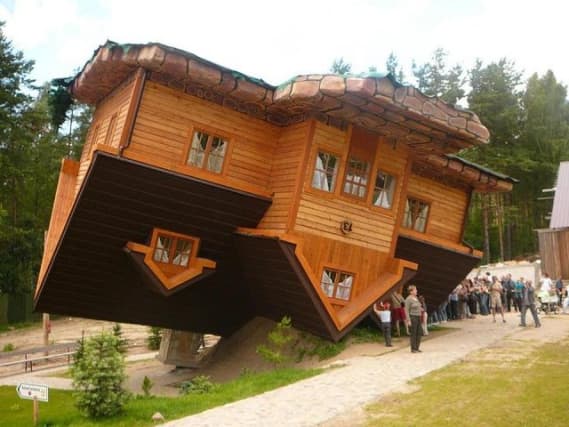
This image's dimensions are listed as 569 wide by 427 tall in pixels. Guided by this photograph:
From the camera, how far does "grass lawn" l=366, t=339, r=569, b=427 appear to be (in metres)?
6.86

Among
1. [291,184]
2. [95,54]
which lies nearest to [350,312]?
[291,184]

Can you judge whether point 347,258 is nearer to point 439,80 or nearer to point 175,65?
point 175,65

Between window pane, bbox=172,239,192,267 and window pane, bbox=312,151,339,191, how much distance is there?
3.58 meters

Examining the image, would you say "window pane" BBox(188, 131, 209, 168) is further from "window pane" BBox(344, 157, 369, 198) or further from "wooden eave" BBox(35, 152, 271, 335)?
"window pane" BBox(344, 157, 369, 198)

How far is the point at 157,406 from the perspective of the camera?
970 centimetres

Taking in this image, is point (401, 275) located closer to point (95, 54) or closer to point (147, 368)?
point (95, 54)

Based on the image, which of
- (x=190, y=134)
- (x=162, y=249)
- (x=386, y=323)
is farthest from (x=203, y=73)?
(x=386, y=323)

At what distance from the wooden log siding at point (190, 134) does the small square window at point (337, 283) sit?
2.80 meters

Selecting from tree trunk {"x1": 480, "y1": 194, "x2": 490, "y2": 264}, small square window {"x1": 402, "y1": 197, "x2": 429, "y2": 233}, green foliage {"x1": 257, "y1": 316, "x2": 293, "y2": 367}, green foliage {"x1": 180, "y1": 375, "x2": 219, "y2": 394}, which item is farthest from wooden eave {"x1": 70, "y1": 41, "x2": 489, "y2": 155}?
tree trunk {"x1": 480, "y1": 194, "x2": 490, "y2": 264}

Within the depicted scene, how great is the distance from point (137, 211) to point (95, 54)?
160 inches

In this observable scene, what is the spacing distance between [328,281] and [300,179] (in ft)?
9.20

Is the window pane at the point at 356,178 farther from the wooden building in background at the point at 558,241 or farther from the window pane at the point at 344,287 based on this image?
the wooden building in background at the point at 558,241

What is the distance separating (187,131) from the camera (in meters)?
12.1

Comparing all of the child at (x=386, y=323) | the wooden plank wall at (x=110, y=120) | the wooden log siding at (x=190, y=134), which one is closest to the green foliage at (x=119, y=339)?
the wooden plank wall at (x=110, y=120)
